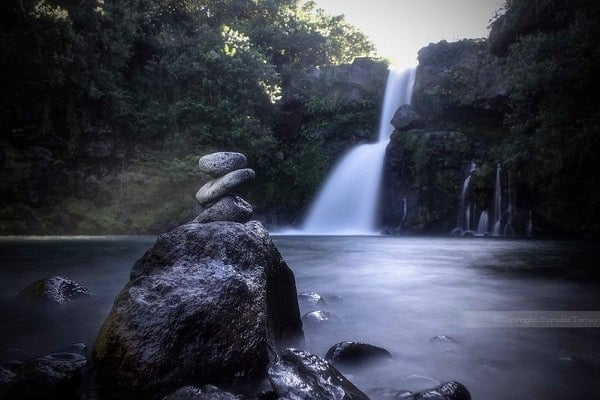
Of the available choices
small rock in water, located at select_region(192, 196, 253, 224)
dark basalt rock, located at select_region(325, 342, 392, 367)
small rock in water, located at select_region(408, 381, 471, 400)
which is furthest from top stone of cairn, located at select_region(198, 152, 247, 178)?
small rock in water, located at select_region(408, 381, 471, 400)

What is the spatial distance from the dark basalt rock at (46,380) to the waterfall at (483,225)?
14823 mm

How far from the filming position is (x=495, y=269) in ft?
25.0

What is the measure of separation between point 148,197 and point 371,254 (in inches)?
390

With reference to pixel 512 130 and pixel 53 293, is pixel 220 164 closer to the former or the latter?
pixel 53 293

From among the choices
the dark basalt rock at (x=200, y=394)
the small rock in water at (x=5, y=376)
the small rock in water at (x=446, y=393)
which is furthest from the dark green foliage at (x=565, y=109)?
the small rock in water at (x=5, y=376)

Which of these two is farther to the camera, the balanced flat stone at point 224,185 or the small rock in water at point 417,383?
the balanced flat stone at point 224,185

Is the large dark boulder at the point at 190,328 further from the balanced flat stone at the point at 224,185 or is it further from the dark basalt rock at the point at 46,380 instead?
the balanced flat stone at the point at 224,185

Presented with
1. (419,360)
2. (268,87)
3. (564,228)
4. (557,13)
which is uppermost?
(557,13)

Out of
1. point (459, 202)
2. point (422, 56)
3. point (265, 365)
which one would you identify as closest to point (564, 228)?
point (459, 202)

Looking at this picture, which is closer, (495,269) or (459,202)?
(495,269)

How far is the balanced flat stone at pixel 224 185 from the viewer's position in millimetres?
6645

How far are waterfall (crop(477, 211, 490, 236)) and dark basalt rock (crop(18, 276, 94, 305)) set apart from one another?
13620 mm

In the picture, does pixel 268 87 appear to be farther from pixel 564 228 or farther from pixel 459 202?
pixel 564 228

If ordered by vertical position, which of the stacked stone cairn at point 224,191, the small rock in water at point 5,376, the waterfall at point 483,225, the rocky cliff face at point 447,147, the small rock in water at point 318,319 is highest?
the rocky cliff face at point 447,147
